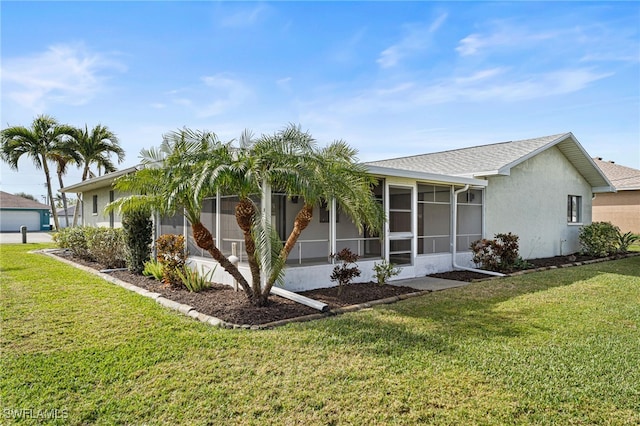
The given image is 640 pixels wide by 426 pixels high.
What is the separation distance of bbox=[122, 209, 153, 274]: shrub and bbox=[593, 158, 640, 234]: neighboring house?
25850 mm

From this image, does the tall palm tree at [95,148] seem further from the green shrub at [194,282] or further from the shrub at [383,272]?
the shrub at [383,272]

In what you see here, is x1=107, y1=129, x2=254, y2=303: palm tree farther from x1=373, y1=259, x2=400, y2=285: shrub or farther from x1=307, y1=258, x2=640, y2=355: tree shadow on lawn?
x1=373, y1=259, x2=400, y2=285: shrub

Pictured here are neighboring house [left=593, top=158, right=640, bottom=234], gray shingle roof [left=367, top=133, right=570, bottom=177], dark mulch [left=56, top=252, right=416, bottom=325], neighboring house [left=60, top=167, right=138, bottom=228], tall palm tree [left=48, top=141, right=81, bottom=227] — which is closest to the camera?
dark mulch [left=56, top=252, right=416, bottom=325]

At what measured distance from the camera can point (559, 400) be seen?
12.1 ft

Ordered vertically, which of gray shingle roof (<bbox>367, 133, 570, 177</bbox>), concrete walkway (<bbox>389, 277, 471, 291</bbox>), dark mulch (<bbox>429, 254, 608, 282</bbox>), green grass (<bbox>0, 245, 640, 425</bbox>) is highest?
gray shingle roof (<bbox>367, 133, 570, 177</bbox>)

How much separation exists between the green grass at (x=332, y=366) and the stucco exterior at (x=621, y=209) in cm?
2076

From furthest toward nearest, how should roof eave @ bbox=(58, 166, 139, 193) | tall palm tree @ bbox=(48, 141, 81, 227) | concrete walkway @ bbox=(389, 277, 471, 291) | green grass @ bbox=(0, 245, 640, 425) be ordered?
tall palm tree @ bbox=(48, 141, 81, 227), roof eave @ bbox=(58, 166, 139, 193), concrete walkway @ bbox=(389, 277, 471, 291), green grass @ bbox=(0, 245, 640, 425)

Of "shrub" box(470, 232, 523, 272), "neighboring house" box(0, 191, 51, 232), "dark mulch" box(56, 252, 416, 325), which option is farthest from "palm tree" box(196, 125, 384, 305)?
"neighboring house" box(0, 191, 51, 232)

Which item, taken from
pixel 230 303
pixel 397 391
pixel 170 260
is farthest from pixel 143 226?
pixel 397 391

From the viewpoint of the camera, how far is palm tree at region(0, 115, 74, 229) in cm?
2144

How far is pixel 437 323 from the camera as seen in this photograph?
6.16 meters

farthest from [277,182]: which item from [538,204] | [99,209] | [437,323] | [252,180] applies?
[99,209]

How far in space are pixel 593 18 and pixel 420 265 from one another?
783 cm

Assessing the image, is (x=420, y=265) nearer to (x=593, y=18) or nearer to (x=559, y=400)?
(x=559, y=400)
